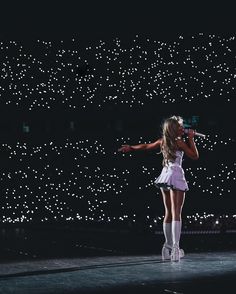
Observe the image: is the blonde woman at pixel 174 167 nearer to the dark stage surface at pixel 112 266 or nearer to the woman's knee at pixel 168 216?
the woman's knee at pixel 168 216

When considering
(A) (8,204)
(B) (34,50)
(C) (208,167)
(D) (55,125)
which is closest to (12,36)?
(B) (34,50)

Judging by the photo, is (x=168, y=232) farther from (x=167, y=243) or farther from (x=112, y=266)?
(x=112, y=266)

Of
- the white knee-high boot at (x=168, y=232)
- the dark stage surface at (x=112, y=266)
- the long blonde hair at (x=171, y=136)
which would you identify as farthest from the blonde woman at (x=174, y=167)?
the dark stage surface at (x=112, y=266)

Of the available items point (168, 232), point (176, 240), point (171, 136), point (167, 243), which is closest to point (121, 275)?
point (176, 240)

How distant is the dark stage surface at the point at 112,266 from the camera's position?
15.8 feet

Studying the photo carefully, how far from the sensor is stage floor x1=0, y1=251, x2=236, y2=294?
15.5 ft

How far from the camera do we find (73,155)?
569 inches

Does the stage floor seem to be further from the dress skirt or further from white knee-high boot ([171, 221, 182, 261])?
the dress skirt

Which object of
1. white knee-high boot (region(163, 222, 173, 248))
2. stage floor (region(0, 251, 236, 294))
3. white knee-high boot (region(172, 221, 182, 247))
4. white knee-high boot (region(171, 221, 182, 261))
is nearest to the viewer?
stage floor (region(0, 251, 236, 294))

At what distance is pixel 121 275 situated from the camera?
216 inches

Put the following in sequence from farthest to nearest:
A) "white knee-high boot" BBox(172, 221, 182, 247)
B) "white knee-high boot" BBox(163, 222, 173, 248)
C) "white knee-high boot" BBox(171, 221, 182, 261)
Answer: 1. "white knee-high boot" BBox(163, 222, 173, 248)
2. "white knee-high boot" BBox(172, 221, 182, 247)
3. "white knee-high boot" BBox(171, 221, 182, 261)

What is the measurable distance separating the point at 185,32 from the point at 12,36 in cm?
343

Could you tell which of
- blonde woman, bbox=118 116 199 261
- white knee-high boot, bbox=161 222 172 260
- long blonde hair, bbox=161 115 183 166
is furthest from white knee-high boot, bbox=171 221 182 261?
long blonde hair, bbox=161 115 183 166

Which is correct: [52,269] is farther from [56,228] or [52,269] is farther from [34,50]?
[34,50]
